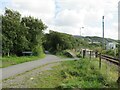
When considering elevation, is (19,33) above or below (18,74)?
above

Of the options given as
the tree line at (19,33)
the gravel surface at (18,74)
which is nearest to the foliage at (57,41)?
the tree line at (19,33)

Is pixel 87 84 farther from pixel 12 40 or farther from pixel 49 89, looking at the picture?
pixel 12 40

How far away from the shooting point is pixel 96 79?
13.7 m

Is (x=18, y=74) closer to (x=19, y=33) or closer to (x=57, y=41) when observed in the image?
(x=19, y=33)

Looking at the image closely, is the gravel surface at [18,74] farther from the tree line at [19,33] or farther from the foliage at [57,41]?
the foliage at [57,41]

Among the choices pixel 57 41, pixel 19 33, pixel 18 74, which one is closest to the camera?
pixel 18 74

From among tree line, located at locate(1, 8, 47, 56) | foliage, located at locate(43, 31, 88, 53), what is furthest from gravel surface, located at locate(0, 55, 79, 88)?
foliage, located at locate(43, 31, 88, 53)

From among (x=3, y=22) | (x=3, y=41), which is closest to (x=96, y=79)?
(x=3, y=41)

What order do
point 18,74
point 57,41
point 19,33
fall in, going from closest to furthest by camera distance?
point 18,74 < point 19,33 < point 57,41

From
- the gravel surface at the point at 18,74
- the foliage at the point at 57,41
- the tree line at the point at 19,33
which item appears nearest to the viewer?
the gravel surface at the point at 18,74

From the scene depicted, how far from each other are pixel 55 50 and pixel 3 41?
36.8 m

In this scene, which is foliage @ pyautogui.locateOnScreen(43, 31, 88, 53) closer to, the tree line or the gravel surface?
the tree line

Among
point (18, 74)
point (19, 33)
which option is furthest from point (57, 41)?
point (18, 74)

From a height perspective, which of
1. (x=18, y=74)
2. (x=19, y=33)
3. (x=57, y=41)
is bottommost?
(x=18, y=74)
